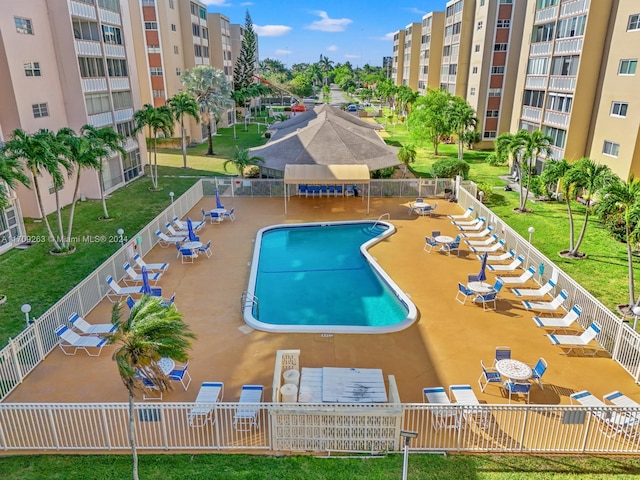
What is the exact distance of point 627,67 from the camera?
24078 millimetres

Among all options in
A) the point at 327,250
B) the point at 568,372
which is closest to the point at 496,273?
the point at 568,372

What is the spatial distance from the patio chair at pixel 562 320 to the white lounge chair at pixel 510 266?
396 cm

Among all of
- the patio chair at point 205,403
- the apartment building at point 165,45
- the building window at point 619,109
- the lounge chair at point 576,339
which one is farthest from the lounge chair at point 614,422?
the apartment building at point 165,45

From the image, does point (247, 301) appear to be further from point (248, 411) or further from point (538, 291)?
point (538, 291)

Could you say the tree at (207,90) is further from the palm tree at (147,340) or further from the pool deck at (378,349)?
the palm tree at (147,340)

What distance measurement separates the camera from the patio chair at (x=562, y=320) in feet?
44.3

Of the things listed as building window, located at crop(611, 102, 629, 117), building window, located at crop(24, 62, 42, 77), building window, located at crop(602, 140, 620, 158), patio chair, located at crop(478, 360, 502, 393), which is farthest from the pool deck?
building window, located at crop(24, 62, 42, 77)

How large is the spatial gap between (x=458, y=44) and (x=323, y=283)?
1718 inches

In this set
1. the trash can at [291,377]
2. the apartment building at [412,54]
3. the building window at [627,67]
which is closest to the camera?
the trash can at [291,377]

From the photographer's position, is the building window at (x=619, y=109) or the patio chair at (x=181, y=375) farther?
the building window at (x=619, y=109)

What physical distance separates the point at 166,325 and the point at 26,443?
497cm

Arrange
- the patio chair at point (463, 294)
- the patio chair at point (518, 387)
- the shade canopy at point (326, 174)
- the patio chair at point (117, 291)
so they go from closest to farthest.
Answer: the patio chair at point (518, 387), the patio chair at point (463, 294), the patio chair at point (117, 291), the shade canopy at point (326, 174)

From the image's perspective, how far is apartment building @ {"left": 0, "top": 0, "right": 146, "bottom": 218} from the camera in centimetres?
2259

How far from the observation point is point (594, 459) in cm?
916
